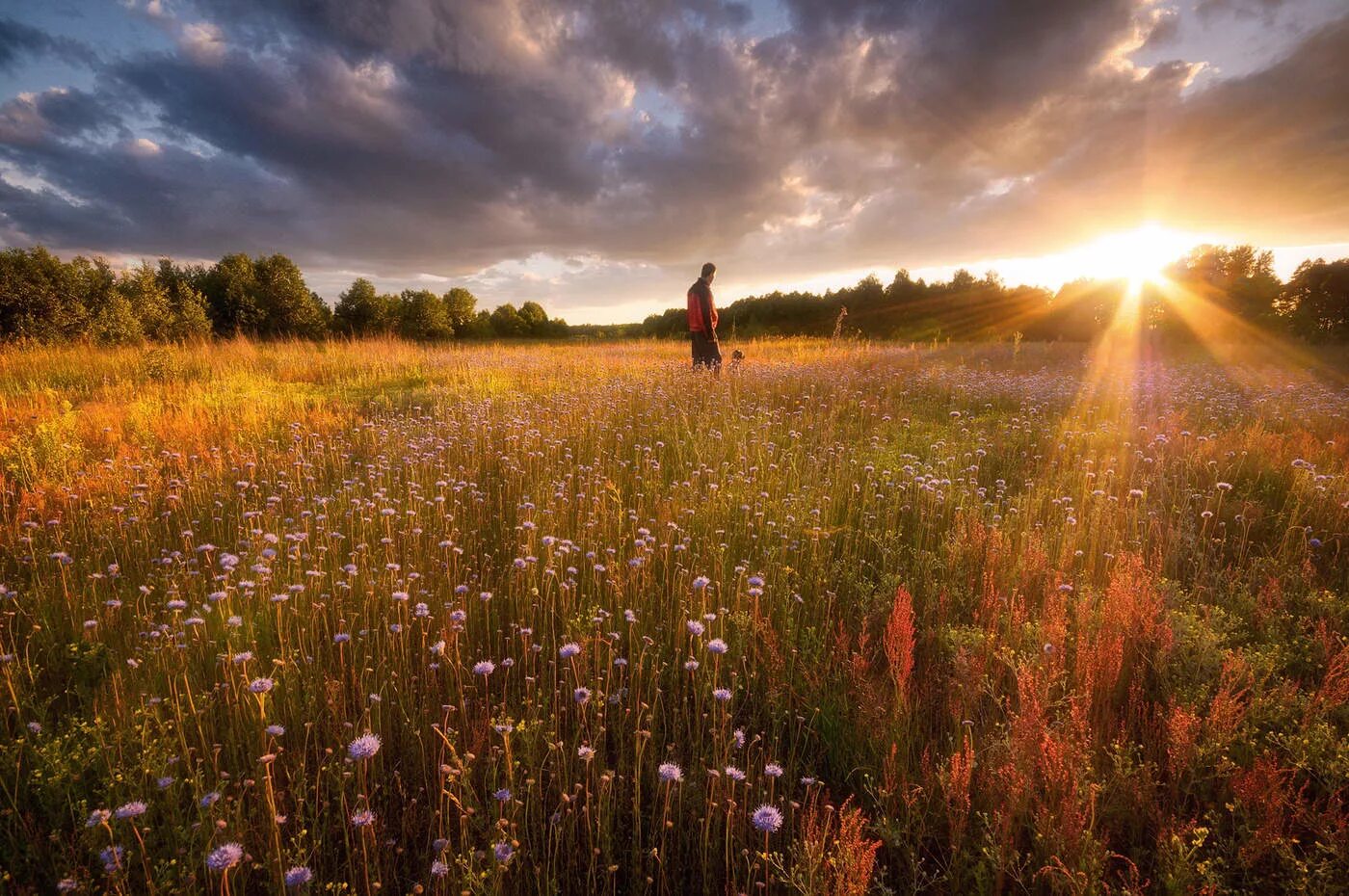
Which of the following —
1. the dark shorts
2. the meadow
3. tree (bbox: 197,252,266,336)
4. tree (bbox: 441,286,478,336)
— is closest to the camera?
the meadow

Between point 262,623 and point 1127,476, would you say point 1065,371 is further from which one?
point 262,623

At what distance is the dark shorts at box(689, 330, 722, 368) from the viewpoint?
1180 centimetres

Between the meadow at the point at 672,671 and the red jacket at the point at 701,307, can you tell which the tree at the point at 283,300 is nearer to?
the red jacket at the point at 701,307

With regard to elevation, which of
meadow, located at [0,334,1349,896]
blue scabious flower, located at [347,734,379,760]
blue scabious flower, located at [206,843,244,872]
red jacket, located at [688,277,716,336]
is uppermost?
red jacket, located at [688,277,716,336]

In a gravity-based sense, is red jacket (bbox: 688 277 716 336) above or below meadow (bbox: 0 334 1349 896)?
above

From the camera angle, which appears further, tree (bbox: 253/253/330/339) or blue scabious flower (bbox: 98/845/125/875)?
tree (bbox: 253/253/330/339)

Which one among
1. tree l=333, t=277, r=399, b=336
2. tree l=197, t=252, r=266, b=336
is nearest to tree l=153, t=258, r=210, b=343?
tree l=197, t=252, r=266, b=336

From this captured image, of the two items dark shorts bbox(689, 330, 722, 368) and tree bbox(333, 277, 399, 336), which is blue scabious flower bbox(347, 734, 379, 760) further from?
tree bbox(333, 277, 399, 336)

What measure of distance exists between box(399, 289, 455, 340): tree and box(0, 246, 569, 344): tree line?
0.30ft

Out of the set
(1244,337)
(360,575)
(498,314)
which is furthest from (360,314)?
(1244,337)

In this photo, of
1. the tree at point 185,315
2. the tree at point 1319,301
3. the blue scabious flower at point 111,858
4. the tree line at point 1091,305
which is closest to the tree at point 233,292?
the tree at point 185,315

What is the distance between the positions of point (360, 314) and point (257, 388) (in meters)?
42.1

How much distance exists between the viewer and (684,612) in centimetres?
278

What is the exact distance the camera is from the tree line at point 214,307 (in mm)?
20406
